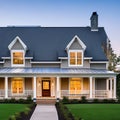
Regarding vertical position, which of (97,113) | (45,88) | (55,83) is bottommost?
(97,113)

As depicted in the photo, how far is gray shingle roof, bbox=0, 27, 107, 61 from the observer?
143 feet

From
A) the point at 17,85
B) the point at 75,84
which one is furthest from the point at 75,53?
the point at 17,85

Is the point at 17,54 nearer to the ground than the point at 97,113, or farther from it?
farther from it

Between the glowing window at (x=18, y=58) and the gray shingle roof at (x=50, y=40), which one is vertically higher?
the gray shingle roof at (x=50, y=40)

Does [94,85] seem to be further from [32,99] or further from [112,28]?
[112,28]

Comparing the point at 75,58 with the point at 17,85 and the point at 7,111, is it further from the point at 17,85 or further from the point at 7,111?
the point at 7,111

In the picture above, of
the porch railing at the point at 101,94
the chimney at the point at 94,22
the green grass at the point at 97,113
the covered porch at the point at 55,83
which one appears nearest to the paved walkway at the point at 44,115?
the green grass at the point at 97,113

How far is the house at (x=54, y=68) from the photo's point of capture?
39531 mm

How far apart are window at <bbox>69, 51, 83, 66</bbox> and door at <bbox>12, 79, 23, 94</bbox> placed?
6.33m

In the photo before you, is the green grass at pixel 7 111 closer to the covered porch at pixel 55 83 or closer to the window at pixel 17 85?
the covered porch at pixel 55 83

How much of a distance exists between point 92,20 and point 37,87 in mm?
12049

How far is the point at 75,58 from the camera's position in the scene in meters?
42.9

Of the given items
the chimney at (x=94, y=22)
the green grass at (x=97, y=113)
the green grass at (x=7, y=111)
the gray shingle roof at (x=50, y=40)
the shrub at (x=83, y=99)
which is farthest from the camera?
the chimney at (x=94, y=22)

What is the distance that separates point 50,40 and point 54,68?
5.05 metres
